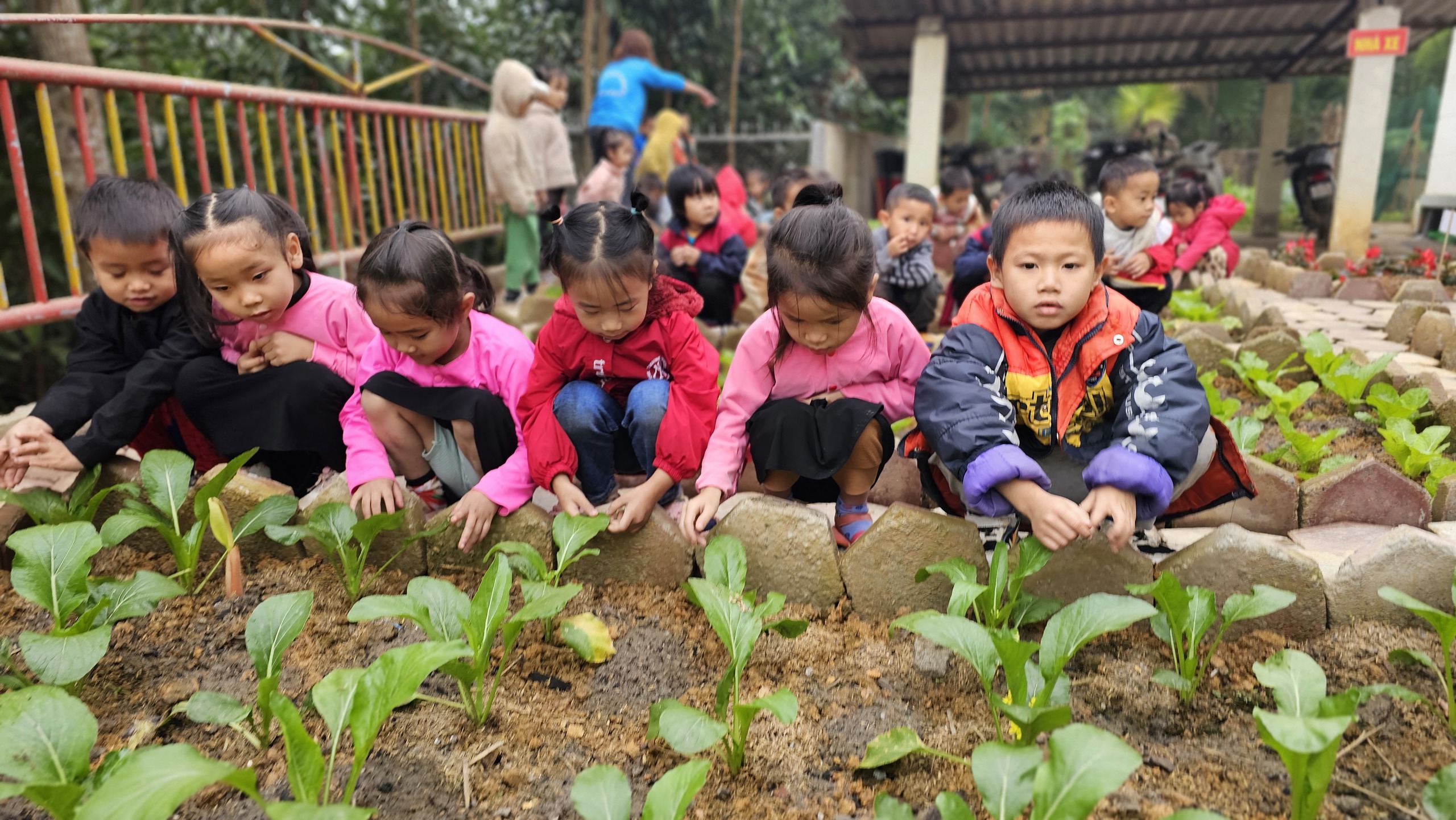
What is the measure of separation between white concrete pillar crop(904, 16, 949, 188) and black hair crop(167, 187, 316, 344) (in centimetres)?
719

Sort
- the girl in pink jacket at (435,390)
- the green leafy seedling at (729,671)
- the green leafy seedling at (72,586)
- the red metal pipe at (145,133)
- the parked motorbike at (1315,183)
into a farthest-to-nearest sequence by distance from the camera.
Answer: the parked motorbike at (1315,183)
the red metal pipe at (145,133)
the girl in pink jacket at (435,390)
the green leafy seedling at (72,586)
the green leafy seedling at (729,671)

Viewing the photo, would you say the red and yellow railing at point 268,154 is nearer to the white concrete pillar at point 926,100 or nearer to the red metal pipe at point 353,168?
the red metal pipe at point 353,168

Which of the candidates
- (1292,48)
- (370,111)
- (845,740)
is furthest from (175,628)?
(1292,48)

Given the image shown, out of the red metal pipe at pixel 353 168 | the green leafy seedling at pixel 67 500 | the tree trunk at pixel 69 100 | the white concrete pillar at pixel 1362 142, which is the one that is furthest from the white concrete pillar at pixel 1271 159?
the green leafy seedling at pixel 67 500

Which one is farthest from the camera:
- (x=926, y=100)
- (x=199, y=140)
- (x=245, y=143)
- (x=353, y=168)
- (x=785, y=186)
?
(x=926, y=100)

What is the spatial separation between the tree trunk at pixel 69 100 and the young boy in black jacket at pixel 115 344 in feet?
6.04

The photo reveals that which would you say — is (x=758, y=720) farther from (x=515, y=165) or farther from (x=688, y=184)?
(x=515, y=165)

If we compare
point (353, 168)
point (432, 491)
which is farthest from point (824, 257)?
point (353, 168)

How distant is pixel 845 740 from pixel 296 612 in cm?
100

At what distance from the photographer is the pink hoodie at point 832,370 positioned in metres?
2.13

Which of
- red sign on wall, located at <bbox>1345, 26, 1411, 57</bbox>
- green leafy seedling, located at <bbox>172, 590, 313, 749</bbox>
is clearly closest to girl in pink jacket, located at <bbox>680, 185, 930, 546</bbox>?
green leafy seedling, located at <bbox>172, 590, 313, 749</bbox>

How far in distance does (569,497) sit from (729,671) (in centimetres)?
70

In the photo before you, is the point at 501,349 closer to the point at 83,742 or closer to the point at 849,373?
the point at 849,373

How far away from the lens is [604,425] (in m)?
2.25
